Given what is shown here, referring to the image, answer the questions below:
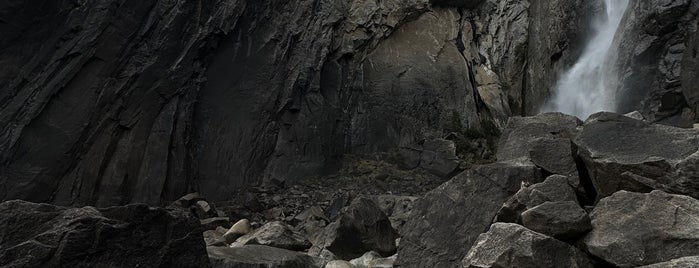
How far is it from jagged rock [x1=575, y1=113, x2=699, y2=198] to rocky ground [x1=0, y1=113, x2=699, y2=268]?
17 mm

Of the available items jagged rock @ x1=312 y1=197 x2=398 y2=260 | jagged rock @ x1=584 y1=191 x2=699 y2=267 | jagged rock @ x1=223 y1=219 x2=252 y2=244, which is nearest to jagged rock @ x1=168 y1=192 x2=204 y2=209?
jagged rock @ x1=223 y1=219 x2=252 y2=244

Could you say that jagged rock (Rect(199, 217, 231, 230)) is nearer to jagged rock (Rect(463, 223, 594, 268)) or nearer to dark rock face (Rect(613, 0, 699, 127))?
jagged rock (Rect(463, 223, 594, 268))

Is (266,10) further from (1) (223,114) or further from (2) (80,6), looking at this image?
(2) (80,6)

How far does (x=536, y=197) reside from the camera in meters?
8.22

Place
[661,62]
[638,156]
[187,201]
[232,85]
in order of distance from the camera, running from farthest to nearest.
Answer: [232,85] < [187,201] < [661,62] < [638,156]

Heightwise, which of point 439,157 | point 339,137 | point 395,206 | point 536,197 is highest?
point 339,137

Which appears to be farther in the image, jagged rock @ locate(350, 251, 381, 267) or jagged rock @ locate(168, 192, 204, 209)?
jagged rock @ locate(168, 192, 204, 209)

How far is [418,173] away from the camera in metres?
29.7

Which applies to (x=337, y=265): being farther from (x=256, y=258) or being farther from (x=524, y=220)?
(x=524, y=220)

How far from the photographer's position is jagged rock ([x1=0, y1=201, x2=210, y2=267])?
680 centimetres

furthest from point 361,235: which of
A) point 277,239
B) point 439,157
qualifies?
point 439,157

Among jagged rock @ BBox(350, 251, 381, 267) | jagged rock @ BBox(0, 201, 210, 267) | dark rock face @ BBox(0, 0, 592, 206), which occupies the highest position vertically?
dark rock face @ BBox(0, 0, 592, 206)

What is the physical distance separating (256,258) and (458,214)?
3.86 m

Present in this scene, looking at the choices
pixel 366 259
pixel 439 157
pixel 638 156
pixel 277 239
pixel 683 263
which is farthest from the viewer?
pixel 439 157
